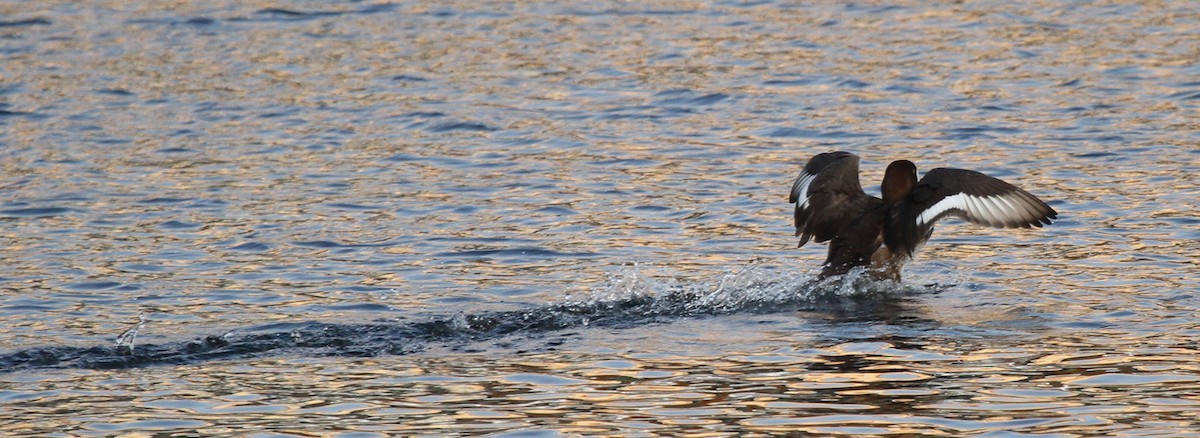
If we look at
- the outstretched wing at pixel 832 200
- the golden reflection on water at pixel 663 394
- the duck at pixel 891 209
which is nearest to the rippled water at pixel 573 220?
the golden reflection on water at pixel 663 394

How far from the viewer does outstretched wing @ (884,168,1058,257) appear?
8.70 metres

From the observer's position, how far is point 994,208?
872 cm

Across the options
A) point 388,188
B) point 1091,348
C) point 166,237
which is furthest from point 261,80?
point 1091,348

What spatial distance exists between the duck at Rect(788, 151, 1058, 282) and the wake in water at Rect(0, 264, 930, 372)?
157mm

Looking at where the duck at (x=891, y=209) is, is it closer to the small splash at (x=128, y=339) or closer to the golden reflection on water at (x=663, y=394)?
the golden reflection on water at (x=663, y=394)

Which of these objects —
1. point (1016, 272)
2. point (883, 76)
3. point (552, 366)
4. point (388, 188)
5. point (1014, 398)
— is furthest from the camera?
point (883, 76)

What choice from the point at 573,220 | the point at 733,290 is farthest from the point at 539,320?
the point at 573,220

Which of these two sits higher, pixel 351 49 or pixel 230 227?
pixel 351 49

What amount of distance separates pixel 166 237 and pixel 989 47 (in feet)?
28.1

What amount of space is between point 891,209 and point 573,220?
2.54 meters

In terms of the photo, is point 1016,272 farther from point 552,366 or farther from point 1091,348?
point 552,366

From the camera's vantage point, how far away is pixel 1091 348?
7.62 m

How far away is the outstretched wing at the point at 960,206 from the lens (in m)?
8.70

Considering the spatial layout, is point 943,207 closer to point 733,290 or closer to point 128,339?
point 733,290
